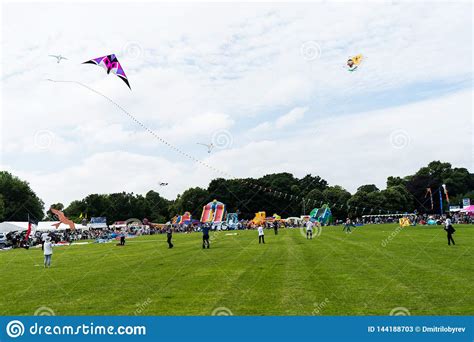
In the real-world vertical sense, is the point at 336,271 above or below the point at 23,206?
below

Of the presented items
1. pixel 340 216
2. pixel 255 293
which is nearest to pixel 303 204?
pixel 340 216

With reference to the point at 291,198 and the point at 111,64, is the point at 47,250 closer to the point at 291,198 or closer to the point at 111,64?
the point at 111,64

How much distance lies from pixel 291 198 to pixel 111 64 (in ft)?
355

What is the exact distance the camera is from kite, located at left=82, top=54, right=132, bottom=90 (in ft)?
65.4

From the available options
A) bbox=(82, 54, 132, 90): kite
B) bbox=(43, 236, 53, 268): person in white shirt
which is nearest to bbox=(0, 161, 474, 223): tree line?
bbox=(43, 236, 53, 268): person in white shirt

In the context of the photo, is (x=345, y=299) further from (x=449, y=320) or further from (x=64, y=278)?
(x=64, y=278)

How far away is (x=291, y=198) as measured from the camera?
413ft

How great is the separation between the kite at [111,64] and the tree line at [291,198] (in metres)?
94.5

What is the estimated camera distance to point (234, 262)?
2330cm

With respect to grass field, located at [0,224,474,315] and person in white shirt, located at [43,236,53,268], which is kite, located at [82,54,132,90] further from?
person in white shirt, located at [43,236,53,268]

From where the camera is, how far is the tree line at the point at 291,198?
4754 inches

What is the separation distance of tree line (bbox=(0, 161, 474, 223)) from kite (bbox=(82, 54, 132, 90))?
94507 mm

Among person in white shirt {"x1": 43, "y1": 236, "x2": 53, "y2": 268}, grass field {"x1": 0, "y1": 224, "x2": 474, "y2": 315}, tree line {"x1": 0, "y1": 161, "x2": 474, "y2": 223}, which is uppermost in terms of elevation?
tree line {"x1": 0, "y1": 161, "x2": 474, "y2": 223}

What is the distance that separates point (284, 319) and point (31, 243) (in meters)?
51.7
